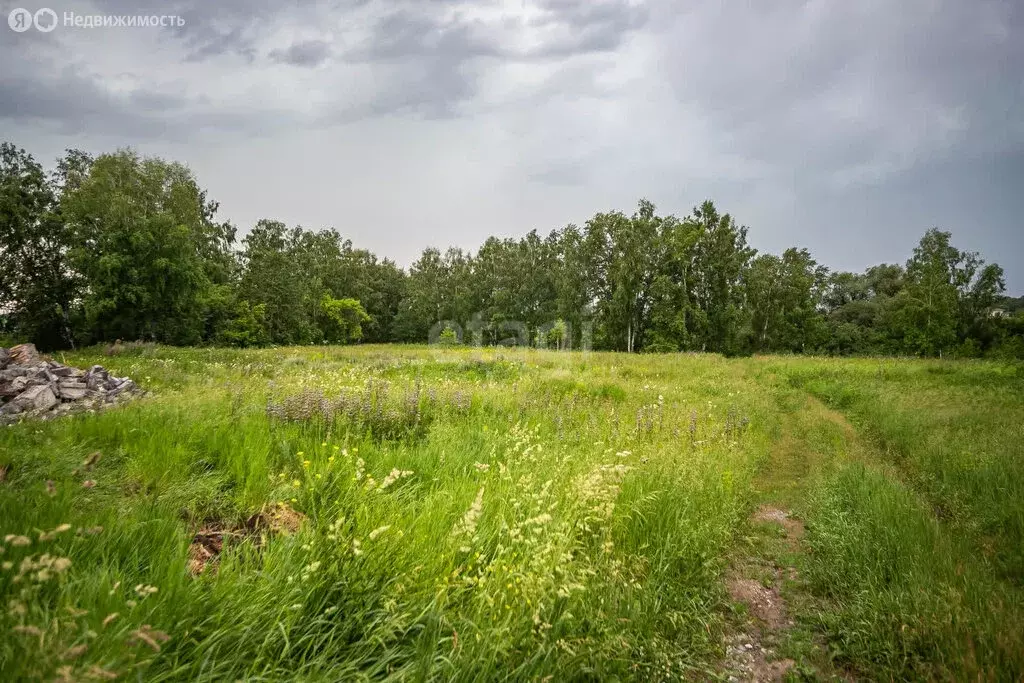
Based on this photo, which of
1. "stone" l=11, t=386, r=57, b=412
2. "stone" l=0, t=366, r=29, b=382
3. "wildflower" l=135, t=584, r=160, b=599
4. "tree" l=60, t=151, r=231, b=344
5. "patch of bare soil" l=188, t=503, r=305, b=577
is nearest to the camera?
"wildflower" l=135, t=584, r=160, b=599

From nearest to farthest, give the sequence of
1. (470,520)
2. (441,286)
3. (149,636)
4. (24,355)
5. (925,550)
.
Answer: (149,636), (470,520), (925,550), (24,355), (441,286)

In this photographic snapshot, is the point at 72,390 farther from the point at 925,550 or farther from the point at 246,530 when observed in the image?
the point at 925,550

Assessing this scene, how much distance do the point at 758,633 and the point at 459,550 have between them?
9.40 ft

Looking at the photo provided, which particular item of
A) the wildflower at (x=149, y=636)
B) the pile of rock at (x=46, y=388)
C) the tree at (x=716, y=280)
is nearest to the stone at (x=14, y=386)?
the pile of rock at (x=46, y=388)

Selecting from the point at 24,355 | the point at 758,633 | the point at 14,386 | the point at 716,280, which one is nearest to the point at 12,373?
the point at 14,386

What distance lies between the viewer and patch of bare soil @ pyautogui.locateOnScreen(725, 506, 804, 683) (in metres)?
3.55

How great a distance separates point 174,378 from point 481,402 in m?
9.50

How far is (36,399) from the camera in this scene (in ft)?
24.6

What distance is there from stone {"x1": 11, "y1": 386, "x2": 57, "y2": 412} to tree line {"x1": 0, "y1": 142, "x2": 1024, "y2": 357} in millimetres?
28595

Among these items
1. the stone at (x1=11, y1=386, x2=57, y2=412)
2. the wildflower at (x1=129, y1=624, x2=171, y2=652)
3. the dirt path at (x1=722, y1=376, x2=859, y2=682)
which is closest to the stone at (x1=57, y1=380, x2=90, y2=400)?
the stone at (x1=11, y1=386, x2=57, y2=412)

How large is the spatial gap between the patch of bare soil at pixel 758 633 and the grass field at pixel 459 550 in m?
0.09

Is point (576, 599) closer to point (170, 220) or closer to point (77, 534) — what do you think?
point (77, 534)

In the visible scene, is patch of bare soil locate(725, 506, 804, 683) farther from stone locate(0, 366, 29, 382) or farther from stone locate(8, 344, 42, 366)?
stone locate(8, 344, 42, 366)

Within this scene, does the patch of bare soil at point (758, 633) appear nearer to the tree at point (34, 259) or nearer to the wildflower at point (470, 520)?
the wildflower at point (470, 520)
